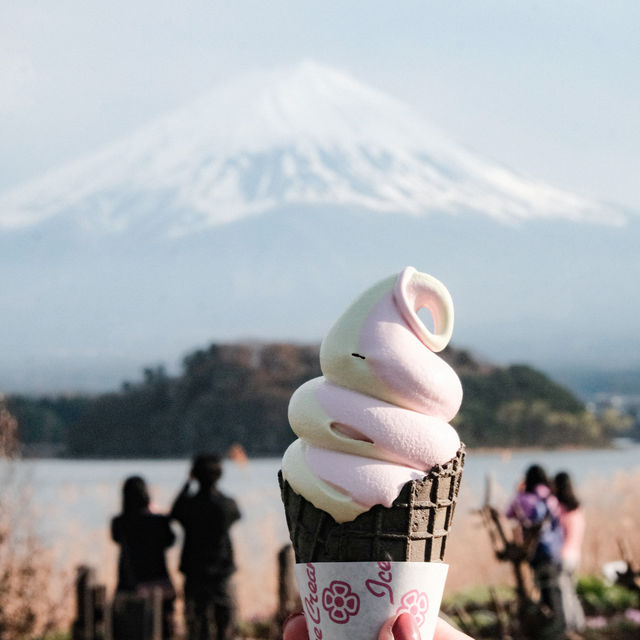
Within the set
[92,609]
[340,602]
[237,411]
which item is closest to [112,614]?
[92,609]

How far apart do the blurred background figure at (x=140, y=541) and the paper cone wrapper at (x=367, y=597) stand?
15.8ft

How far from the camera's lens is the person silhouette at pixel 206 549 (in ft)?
26.0

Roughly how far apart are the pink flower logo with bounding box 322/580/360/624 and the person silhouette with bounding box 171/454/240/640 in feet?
15.1

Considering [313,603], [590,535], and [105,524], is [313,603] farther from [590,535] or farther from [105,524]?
[105,524]

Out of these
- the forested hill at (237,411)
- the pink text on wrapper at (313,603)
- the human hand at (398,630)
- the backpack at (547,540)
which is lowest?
the human hand at (398,630)

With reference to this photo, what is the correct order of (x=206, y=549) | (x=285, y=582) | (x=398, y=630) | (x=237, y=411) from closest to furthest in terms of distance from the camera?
1. (x=398, y=630)
2. (x=206, y=549)
3. (x=285, y=582)
4. (x=237, y=411)

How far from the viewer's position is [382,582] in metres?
3.31

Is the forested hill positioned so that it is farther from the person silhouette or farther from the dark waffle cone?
the dark waffle cone

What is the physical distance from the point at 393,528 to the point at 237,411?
47.1m

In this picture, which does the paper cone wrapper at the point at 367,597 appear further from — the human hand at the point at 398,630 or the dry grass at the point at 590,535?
the dry grass at the point at 590,535

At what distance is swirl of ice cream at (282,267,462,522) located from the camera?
3.36 meters

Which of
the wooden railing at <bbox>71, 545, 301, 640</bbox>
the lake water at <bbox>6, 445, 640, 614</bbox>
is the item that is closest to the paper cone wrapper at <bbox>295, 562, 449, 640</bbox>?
the wooden railing at <bbox>71, 545, 301, 640</bbox>

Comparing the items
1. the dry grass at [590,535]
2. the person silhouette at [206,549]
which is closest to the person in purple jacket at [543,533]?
the person silhouette at [206,549]

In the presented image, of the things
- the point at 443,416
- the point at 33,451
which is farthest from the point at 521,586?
the point at 443,416
